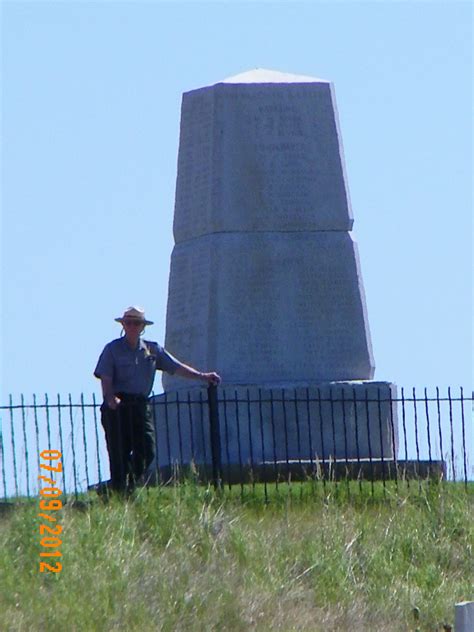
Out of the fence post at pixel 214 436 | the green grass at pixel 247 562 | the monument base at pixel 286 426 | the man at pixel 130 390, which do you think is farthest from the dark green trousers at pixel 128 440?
the monument base at pixel 286 426

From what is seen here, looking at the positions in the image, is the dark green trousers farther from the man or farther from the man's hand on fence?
the man's hand on fence

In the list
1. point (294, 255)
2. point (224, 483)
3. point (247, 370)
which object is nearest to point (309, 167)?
point (294, 255)

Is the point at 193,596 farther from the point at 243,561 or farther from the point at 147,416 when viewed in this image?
the point at 147,416

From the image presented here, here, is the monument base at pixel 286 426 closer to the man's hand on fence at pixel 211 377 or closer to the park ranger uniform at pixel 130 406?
→ the man's hand on fence at pixel 211 377

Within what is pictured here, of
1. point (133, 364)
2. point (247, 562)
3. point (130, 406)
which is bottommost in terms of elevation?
point (247, 562)

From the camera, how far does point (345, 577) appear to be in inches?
545

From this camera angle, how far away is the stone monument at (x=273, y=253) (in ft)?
61.5

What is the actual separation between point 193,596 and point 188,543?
0.95 meters

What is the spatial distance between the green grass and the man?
1.57ft

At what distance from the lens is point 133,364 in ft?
49.1
